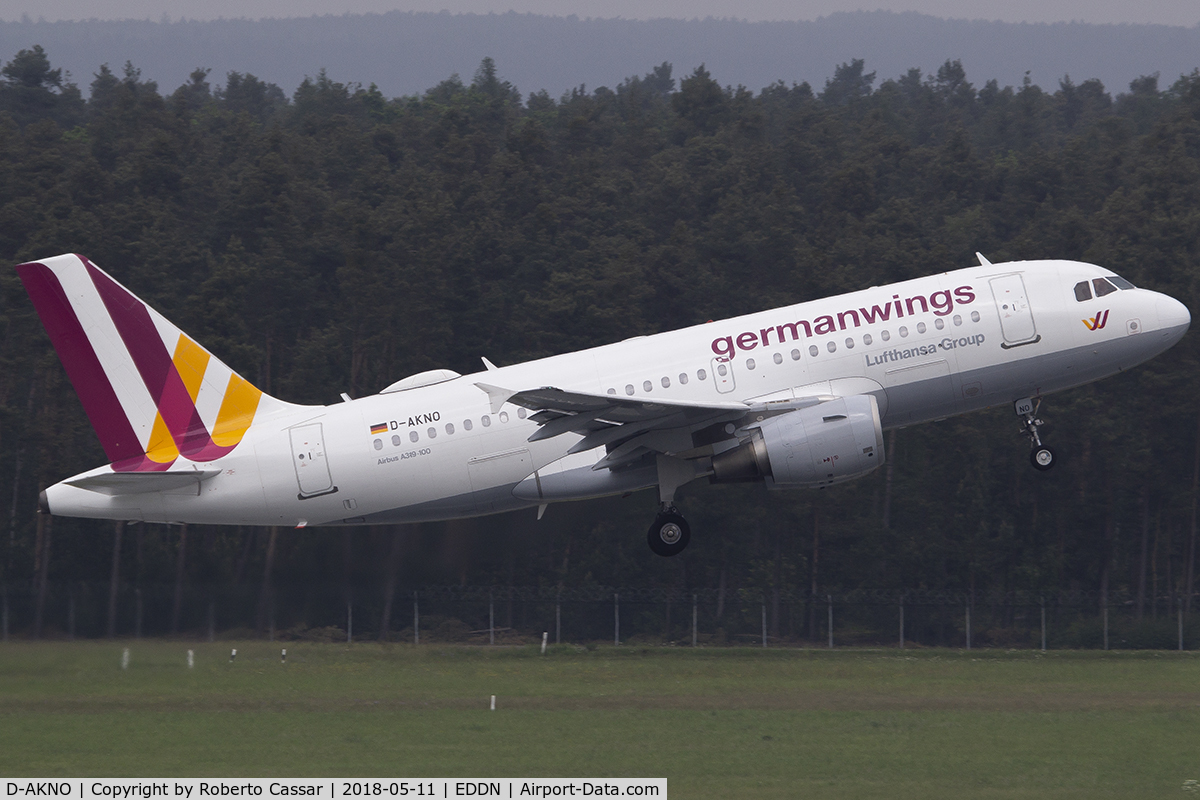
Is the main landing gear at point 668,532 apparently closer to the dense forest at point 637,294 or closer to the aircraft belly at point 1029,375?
the aircraft belly at point 1029,375

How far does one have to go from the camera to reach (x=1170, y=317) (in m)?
29.1

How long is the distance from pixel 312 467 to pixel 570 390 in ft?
18.2

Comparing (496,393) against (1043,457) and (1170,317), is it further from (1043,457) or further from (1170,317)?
(1170,317)

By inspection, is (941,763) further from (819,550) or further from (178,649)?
(819,550)

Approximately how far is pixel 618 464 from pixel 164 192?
5718cm

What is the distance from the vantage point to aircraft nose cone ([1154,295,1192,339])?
29062mm

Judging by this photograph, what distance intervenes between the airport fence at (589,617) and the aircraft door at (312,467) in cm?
357

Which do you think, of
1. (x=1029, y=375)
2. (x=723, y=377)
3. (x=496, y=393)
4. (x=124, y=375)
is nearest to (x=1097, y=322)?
(x=1029, y=375)

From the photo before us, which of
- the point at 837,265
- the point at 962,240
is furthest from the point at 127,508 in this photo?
the point at 962,240

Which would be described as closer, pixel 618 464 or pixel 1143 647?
pixel 618 464

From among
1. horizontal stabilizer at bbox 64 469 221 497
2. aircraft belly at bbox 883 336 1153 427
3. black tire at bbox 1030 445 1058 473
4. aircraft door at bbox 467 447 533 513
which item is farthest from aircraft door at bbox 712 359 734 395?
horizontal stabilizer at bbox 64 469 221 497

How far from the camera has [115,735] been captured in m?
21.9

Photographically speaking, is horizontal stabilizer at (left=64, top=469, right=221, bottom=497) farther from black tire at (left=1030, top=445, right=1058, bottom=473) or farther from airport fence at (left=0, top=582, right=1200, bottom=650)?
black tire at (left=1030, top=445, right=1058, bottom=473)

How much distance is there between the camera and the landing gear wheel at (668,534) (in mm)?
29469
